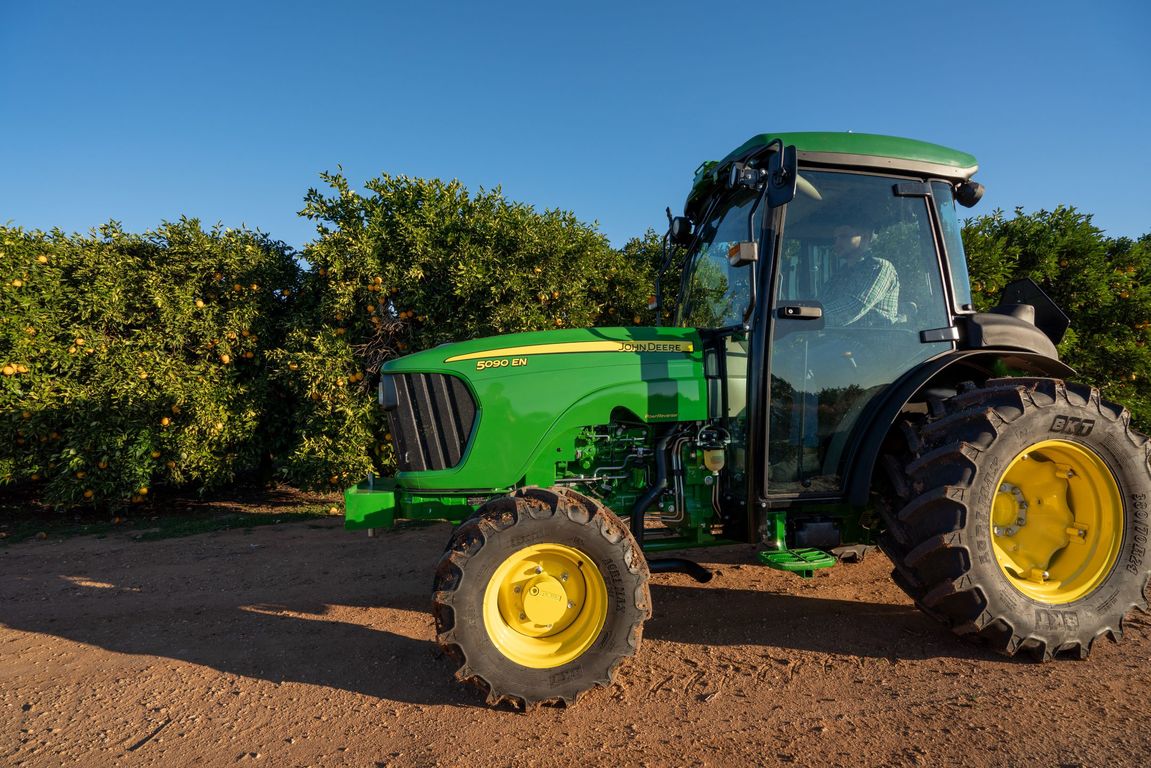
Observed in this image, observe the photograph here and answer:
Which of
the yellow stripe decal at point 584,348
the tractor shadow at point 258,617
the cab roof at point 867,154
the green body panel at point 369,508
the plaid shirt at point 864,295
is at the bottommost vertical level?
the tractor shadow at point 258,617

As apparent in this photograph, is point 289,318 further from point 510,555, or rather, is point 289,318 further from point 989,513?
point 989,513

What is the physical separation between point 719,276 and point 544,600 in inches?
82.7

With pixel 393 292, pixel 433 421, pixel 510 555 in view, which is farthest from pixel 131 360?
pixel 510 555

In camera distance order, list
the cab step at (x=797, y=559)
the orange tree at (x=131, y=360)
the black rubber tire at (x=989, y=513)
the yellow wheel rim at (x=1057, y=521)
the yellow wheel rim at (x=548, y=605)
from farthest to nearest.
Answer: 1. the orange tree at (x=131, y=360)
2. the yellow wheel rim at (x=1057, y=521)
3. the cab step at (x=797, y=559)
4. the black rubber tire at (x=989, y=513)
5. the yellow wheel rim at (x=548, y=605)

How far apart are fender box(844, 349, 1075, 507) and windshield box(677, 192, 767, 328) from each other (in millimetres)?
890

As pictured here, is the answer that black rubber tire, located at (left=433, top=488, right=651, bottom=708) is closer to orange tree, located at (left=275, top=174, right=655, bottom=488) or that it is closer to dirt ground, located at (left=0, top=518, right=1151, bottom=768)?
dirt ground, located at (left=0, top=518, right=1151, bottom=768)

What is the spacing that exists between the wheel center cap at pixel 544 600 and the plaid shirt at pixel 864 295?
6.54 feet

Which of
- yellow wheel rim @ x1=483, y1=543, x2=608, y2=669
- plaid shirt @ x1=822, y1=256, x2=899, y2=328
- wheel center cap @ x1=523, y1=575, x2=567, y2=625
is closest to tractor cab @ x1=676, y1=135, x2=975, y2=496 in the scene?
plaid shirt @ x1=822, y1=256, x2=899, y2=328

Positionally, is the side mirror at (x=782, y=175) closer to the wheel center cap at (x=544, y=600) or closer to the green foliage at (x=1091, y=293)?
the wheel center cap at (x=544, y=600)

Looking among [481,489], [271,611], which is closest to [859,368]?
[481,489]

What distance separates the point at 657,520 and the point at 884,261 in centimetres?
196

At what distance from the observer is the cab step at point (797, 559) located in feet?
10.1

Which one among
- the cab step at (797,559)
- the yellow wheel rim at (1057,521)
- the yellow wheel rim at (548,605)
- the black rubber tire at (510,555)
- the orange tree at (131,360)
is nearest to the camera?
the black rubber tire at (510,555)

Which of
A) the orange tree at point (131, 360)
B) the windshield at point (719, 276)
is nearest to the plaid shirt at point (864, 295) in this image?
the windshield at point (719, 276)
